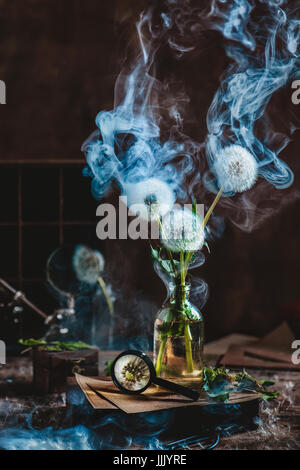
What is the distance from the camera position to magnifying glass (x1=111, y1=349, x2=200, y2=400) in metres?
1.43

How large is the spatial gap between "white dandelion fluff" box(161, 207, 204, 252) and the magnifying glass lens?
0.34 metres

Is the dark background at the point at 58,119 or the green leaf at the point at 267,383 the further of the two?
the dark background at the point at 58,119

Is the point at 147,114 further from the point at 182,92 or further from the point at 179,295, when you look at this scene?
the point at 179,295

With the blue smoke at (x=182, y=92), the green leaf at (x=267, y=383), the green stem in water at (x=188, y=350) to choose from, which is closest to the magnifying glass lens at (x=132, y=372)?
the green stem in water at (x=188, y=350)

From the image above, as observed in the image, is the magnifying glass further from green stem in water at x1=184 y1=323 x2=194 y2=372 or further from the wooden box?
the wooden box

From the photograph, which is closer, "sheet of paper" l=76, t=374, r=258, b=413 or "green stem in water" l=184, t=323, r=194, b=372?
"sheet of paper" l=76, t=374, r=258, b=413

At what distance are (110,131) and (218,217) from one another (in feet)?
4.78

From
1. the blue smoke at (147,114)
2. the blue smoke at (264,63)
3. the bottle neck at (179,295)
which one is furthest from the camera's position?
the blue smoke at (147,114)

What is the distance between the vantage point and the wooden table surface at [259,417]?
132cm

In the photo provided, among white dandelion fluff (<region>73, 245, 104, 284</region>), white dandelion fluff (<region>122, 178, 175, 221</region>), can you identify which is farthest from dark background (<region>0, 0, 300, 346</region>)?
white dandelion fluff (<region>122, 178, 175, 221</region>)

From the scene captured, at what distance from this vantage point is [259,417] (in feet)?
4.90

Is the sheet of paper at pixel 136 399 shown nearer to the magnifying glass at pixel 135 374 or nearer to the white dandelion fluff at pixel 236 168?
the magnifying glass at pixel 135 374

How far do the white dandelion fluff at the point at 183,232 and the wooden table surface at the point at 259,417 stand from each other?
20.4 inches

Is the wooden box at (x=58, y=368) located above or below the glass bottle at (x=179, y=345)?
below
